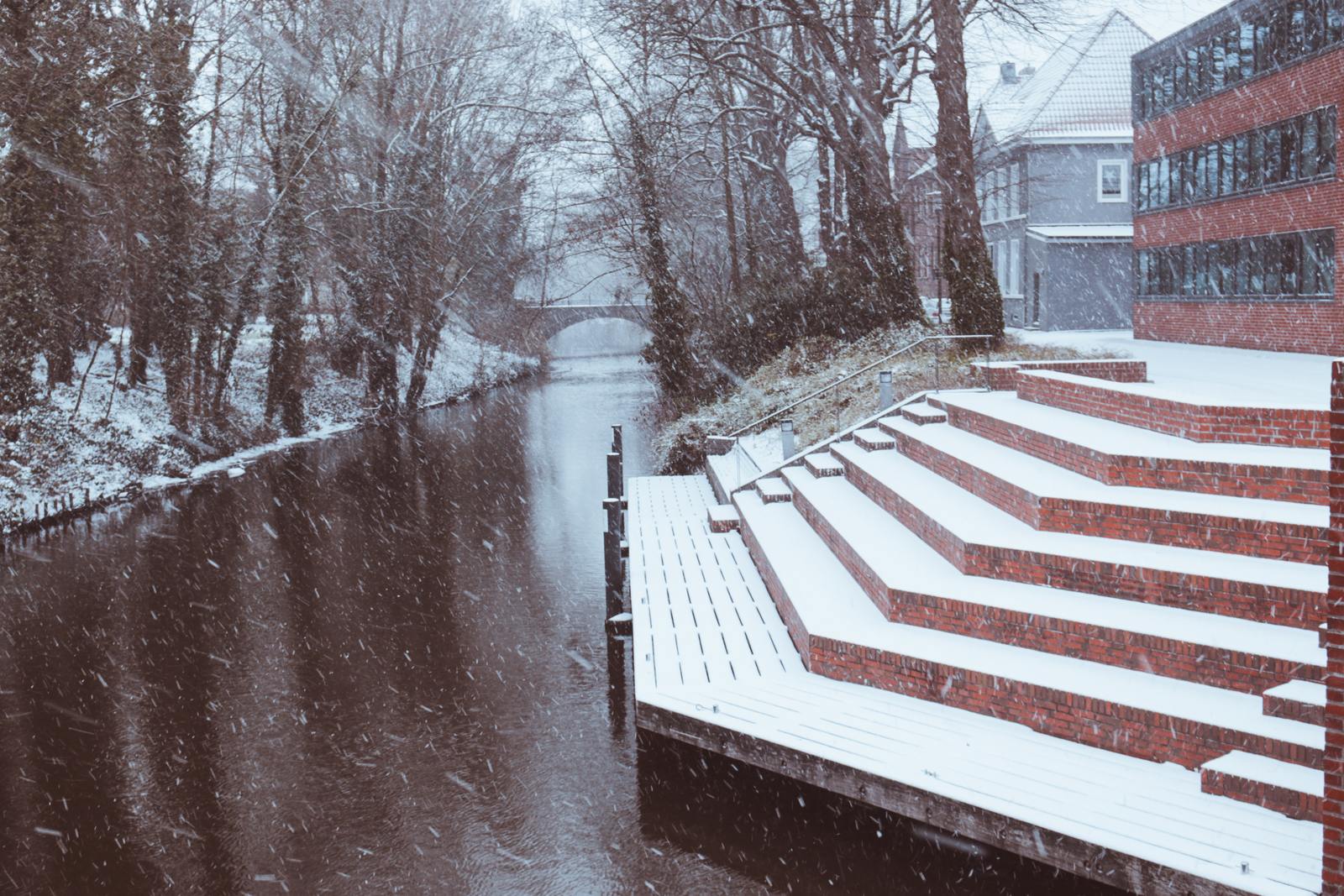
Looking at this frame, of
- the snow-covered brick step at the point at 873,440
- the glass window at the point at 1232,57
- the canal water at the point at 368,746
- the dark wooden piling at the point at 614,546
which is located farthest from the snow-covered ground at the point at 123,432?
the glass window at the point at 1232,57

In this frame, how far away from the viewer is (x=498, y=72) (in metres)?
33.8

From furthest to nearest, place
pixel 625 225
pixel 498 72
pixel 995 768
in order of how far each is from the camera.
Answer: pixel 498 72
pixel 625 225
pixel 995 768

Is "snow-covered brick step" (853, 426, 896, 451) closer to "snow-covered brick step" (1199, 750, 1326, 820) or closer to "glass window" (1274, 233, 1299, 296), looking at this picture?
"snow-covered brick step" (1199, 750, 1326, 820)

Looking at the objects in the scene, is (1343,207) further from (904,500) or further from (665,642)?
(665,642)

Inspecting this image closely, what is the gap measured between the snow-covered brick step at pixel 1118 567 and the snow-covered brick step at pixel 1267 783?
39.2 inches

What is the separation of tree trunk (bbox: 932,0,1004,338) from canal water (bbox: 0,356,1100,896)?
686 centimetres

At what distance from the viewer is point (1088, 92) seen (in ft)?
115

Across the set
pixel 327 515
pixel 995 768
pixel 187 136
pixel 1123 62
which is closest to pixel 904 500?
pixel 995 768

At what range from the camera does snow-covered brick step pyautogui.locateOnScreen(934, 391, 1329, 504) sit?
6.80 m

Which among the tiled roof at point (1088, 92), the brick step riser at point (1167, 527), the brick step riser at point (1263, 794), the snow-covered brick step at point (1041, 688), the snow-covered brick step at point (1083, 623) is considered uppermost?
the tiled roof at point (1088, 92)

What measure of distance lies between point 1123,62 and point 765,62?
824 inches

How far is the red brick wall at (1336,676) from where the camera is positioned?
431 centimetres

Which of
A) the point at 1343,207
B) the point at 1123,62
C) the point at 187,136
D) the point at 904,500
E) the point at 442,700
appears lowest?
the point at 442,700

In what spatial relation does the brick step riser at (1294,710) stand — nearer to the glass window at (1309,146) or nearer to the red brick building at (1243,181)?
the red brick building at (1243,181)
